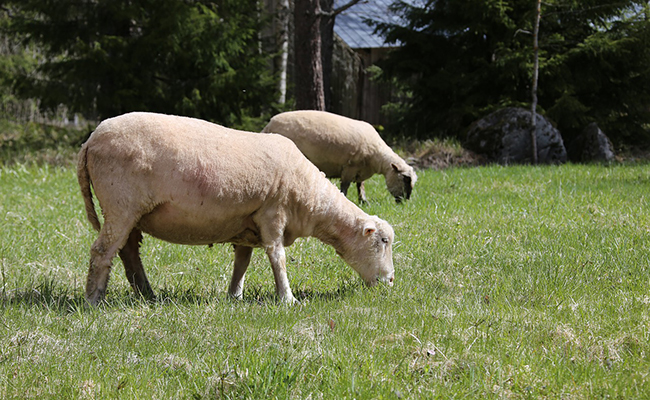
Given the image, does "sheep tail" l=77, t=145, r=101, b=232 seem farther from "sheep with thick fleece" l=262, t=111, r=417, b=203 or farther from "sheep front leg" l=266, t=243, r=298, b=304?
"sheep with thick fleece" l=262, t=111, r=417, b=203

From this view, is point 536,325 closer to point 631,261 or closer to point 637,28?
point 631,261

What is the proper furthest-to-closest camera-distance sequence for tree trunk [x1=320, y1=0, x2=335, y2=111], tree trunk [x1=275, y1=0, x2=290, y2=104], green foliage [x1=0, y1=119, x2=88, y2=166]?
1. tree trunk [x1=320, y1=0, x2=335, y2=111]
2. tree trunk [x1=275, y1=0, x2=290, y2=104]
3. green foliage [x1=0, y1=119, x2=88, y2=166]

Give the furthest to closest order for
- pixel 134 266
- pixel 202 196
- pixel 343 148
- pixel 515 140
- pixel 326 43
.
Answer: pixel 326 43, pixel 515 140, pixel 343 148, pixel 134 266, pixel 202 196

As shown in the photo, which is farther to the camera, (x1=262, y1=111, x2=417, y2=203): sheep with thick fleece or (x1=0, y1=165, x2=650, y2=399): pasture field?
(x1=262, y1=111, x2=417, y2=203): sheep with thick fleece

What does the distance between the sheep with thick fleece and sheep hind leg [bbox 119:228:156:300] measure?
515 centimetres

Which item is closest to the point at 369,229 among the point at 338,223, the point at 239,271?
the point at 338,223

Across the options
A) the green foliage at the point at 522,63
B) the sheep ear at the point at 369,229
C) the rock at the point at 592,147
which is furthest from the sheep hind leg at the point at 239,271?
the green foliage at the point at 522,63

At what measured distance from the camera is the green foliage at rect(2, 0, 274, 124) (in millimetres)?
14695

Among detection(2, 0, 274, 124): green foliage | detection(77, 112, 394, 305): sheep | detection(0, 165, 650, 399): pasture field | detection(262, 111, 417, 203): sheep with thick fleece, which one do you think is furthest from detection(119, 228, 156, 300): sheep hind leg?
detection(2, 0, 274, 124): green foliage

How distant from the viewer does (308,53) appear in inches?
550

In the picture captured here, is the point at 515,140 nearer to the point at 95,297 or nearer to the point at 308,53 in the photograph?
the point at 308,53

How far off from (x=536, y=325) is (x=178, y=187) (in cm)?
251

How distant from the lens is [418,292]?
4.79 metres

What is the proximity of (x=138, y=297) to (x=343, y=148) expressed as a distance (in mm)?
5832
